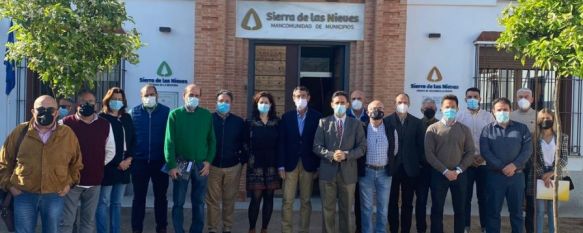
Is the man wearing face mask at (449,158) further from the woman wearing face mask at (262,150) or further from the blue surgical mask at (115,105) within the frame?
the blue surgical mask at (115,105)

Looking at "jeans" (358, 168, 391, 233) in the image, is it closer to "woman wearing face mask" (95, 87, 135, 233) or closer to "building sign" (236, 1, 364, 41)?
"woman wearing face mask" (95, 87, 135, 233)

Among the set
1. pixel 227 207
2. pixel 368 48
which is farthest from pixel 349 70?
pixel 227 207

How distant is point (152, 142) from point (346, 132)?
2483mm

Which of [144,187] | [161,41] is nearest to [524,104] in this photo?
[144,187]

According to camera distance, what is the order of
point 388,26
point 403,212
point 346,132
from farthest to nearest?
point 388,26
point 403,212
point 346,132

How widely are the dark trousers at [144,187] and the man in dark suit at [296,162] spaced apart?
1575mm

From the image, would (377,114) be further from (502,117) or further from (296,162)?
(502,117)

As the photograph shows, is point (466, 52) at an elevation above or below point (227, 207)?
above

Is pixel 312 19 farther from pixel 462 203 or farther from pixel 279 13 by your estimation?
pixel 462 203

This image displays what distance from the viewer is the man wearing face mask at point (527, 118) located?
8102 mm

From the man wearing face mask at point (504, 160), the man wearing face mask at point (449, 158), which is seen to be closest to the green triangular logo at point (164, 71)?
the man wearing face mask at point (449, 158)

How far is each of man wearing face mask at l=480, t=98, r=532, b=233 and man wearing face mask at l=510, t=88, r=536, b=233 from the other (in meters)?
0.65

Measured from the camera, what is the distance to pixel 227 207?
25.4 feet

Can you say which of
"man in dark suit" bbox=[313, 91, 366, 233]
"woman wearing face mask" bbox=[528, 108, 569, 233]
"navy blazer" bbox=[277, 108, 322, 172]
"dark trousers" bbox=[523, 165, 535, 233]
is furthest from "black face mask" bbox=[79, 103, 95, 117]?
"dark trousers" bbox=[523, 165, 535, 233]
